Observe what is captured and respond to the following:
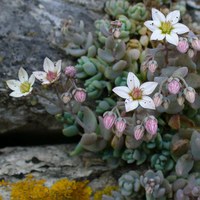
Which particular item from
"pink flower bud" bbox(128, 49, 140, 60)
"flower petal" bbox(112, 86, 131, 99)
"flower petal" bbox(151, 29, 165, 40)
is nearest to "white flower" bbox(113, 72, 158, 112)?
"flower petal" bbox(112, 86, 131, 99)

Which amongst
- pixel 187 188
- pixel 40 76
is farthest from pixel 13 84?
pixel 187 188

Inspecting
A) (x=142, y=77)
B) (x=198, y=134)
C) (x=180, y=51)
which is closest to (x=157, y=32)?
(x=180, y=51)

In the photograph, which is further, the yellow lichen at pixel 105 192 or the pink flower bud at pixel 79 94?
the yellow lichen at pixel 105 192

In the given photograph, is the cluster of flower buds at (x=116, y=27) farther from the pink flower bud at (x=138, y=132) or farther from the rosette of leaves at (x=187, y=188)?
the rosette of leaves at (x=187, y=188)

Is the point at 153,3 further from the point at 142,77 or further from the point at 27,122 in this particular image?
the point at 27,122

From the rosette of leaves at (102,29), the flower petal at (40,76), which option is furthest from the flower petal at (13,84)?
the rosette of leaves at (102,29)

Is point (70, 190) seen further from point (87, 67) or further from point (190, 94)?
point (190, 94)

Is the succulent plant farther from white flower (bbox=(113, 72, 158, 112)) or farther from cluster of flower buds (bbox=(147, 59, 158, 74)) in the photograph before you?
cluster of flower buds (bbox=(147, 59, 158, 74))
